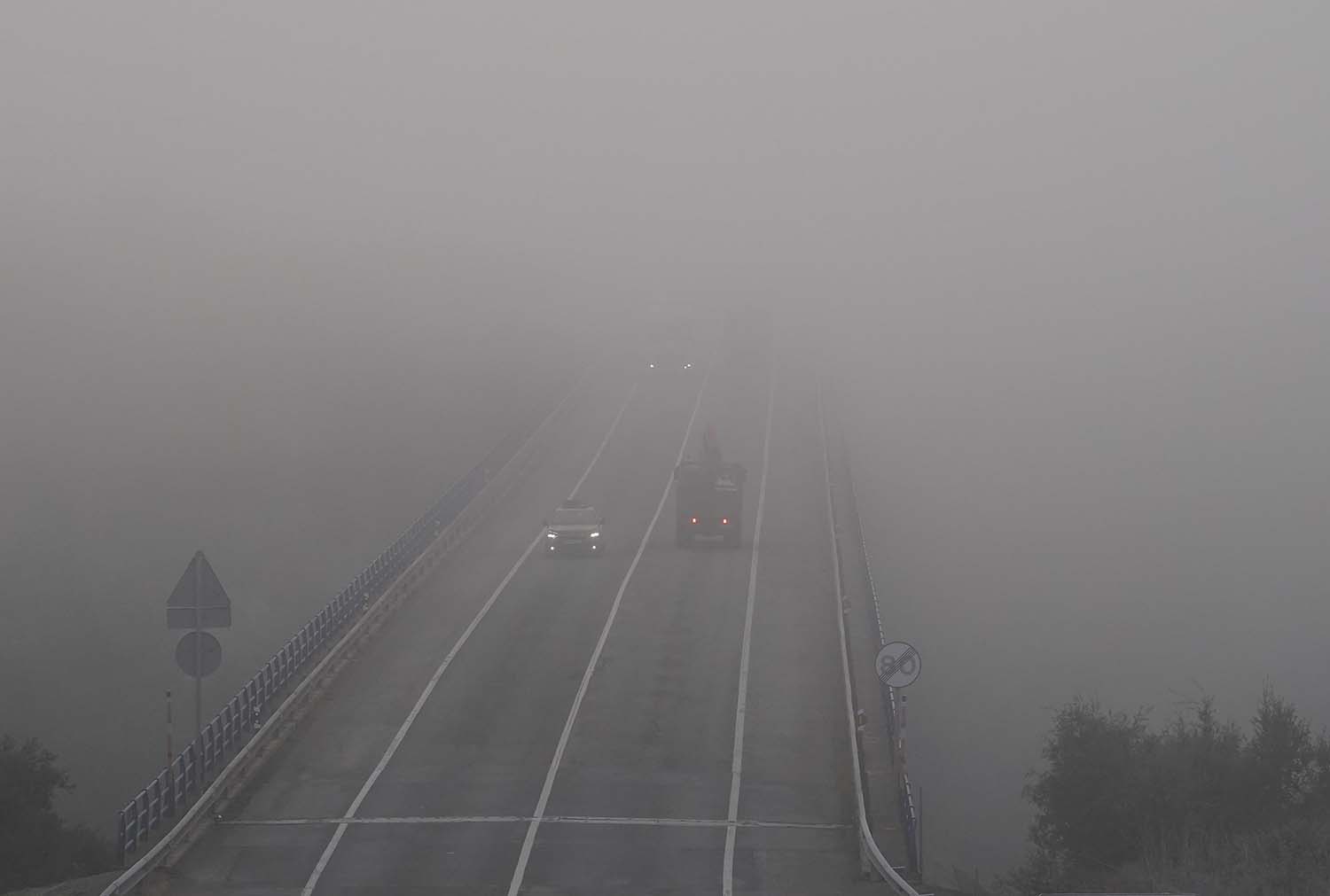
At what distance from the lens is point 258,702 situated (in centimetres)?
2808

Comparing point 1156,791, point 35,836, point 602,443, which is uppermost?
point 602,443

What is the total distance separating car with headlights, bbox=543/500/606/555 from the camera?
45.5 metres

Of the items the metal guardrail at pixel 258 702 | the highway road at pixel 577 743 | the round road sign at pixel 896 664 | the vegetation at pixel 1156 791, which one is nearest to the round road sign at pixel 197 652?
the metal guardrail at pixel 258 702

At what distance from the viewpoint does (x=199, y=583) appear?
74.4ft

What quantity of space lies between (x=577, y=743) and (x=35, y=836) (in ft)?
31.5

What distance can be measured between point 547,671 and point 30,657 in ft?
67.3

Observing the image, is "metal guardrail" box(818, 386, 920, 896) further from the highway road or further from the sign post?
the sign post

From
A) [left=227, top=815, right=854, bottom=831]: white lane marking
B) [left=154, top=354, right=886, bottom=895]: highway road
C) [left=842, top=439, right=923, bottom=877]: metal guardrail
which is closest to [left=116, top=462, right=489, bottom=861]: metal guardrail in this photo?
[left=154, top=354, right=886, bottom=895]: highway road

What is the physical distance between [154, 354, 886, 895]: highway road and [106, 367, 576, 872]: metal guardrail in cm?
62

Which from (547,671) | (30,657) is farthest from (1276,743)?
(30,657)

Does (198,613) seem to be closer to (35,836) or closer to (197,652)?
(197,652)

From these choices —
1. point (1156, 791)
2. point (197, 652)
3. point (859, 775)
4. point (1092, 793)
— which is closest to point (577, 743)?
point (859, 775)

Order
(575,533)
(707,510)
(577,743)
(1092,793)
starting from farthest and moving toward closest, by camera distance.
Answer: (707,510) → (575,533) → (577,743) → (1092,793)

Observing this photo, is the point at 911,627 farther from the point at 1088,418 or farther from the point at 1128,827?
the point at 1088,418
